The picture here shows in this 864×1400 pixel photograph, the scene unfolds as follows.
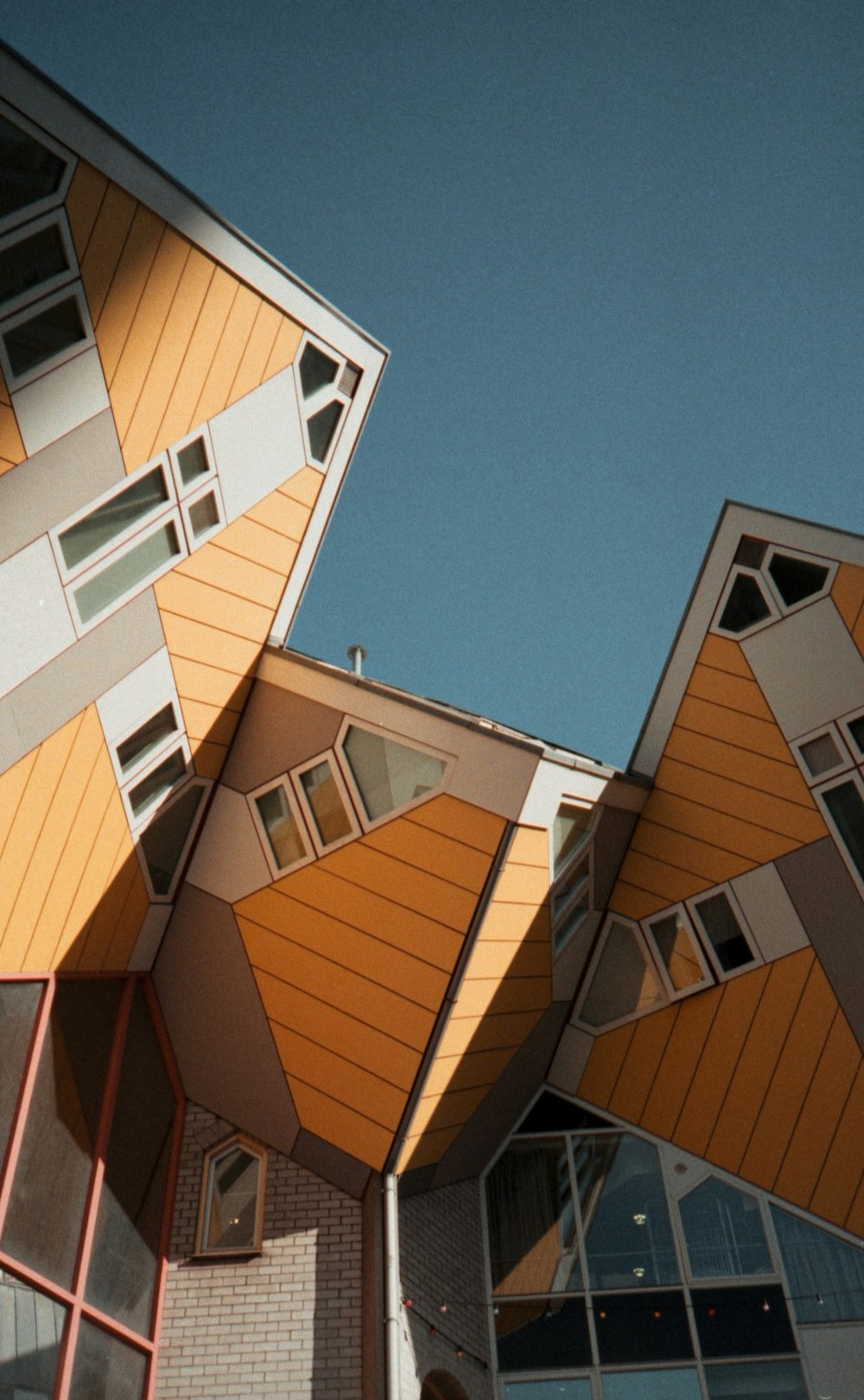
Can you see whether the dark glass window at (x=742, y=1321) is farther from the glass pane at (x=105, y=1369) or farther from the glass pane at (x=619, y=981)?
the glass pane at (x=105, y=1369)

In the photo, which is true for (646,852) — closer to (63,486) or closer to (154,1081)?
(154,1081)

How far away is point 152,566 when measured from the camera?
8984 mm

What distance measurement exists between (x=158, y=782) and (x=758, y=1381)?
7.24m

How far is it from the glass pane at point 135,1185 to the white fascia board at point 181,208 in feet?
20.0

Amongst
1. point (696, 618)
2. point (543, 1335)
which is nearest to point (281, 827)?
point (696, 618)

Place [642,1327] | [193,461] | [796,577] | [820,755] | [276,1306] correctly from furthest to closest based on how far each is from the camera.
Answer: [796,577] < [820,755] < [642,1327] < [276,1306] < [193,461]

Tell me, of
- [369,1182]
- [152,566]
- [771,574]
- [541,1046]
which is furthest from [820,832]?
[152,566]

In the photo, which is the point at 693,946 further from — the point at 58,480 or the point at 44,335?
the point at 44,335

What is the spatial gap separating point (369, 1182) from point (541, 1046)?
2.14m

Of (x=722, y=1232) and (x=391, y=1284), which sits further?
(x=722, y=1232)

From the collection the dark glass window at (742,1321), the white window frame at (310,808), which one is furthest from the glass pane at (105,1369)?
the dark glass window at (742,1321)

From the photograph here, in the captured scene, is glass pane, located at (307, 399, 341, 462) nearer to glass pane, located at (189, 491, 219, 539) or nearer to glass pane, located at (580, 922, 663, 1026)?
glass pane, located at (189, 491, 219, 539)

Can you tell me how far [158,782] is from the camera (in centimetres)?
987

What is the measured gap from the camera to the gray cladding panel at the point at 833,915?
1027cm
